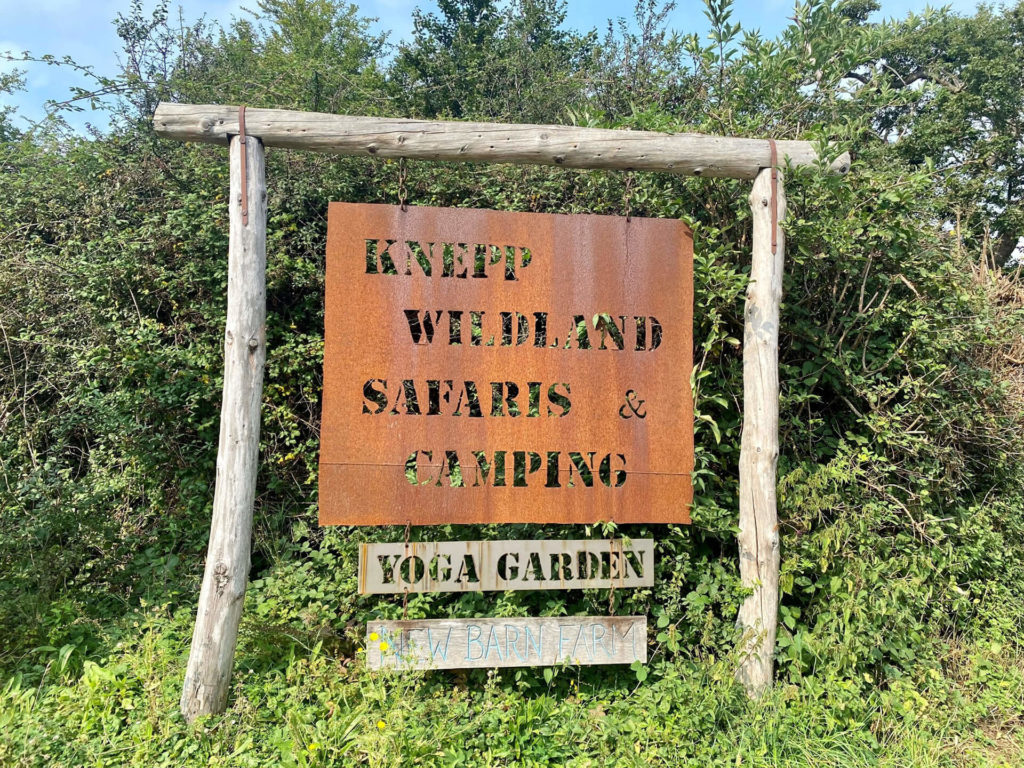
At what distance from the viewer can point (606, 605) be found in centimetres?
334

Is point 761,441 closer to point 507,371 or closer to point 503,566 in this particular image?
point 507,371

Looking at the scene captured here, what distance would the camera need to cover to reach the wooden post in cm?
280

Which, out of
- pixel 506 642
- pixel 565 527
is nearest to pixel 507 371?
pixel 565 527

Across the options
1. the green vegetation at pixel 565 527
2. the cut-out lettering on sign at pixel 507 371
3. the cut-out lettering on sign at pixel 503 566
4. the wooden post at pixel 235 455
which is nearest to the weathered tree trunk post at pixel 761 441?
the green vegetation at pixel 565 527

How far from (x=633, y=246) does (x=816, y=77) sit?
5.60 feet

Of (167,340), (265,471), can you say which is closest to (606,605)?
(265,471)

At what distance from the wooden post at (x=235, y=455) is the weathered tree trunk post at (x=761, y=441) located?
8.32ft

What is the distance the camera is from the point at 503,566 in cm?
324

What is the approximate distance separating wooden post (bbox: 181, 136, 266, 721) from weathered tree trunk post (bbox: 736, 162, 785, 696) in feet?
8.32

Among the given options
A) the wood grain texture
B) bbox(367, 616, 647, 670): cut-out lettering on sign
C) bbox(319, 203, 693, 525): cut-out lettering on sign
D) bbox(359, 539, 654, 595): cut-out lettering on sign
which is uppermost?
the wood grain texture

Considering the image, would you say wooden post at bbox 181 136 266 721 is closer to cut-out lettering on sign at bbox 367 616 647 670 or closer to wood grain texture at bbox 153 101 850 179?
wood grain texture at bbox 153 101 850 179

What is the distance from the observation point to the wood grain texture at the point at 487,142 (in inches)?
116

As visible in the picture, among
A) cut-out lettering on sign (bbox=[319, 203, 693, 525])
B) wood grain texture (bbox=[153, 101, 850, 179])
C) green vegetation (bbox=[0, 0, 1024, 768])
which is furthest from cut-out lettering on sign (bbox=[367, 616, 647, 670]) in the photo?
wood grain texture (bbox=[153, 101, 850, 179])

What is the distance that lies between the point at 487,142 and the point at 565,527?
217cm
